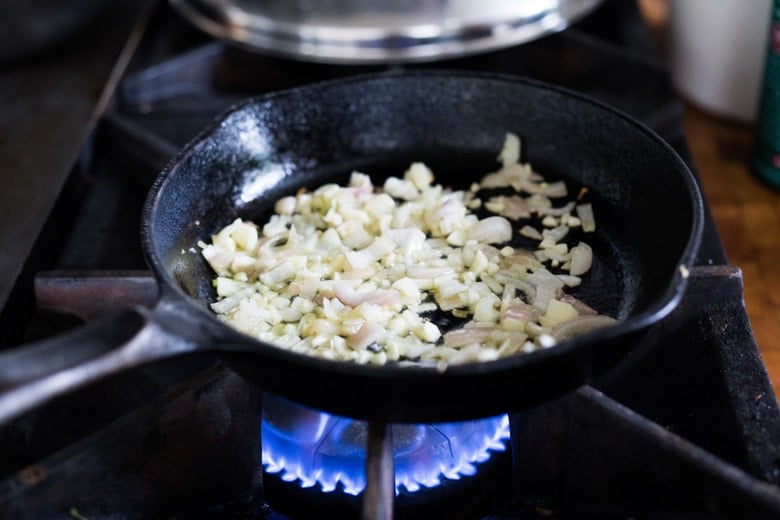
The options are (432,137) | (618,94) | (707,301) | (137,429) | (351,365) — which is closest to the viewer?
(351,365)

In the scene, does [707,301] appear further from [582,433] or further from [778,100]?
[778,100]

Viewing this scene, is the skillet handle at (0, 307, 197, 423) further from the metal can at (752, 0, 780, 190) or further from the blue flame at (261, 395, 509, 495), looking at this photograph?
the metal can at (752, 0, 780, 190)

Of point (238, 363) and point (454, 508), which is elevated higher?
point (238, 363)


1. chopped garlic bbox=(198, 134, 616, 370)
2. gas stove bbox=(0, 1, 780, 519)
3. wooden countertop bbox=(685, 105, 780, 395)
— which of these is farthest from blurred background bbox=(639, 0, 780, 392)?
chopped garlic bbox=(198, 134, 616, 370)

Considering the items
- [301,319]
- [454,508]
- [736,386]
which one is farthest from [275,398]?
[736,386]

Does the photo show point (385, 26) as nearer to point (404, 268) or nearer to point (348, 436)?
point (404, 268)

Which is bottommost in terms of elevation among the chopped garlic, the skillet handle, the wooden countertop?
the wooden countertop

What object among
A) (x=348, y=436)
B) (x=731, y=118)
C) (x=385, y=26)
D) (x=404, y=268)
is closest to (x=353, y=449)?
(x=348, y=436)
